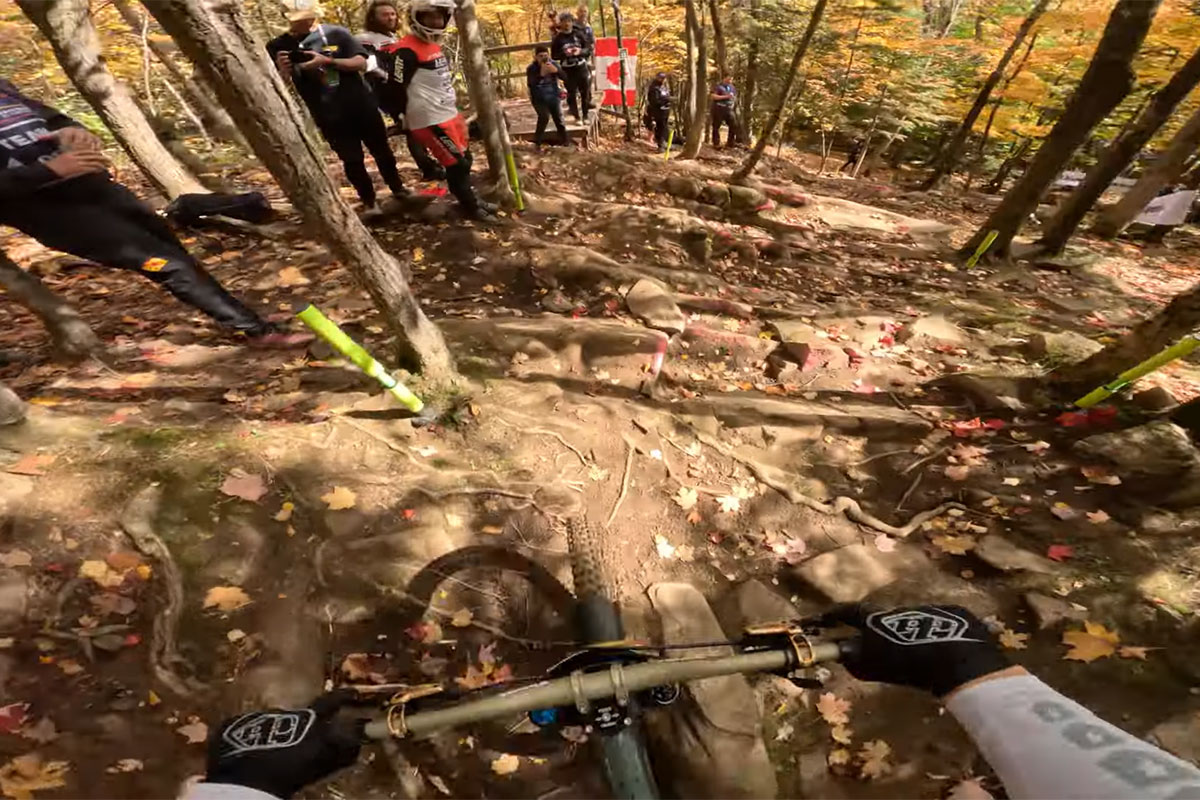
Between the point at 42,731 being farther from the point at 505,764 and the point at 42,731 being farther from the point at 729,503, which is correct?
the point at 729,503

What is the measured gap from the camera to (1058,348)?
571 centimetres

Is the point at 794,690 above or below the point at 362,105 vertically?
below

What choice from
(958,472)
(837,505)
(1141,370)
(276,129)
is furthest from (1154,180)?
(276,129)

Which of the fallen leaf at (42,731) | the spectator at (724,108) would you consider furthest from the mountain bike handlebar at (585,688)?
the spectator at (724,108)

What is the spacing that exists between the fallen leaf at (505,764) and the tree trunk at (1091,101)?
10246mm

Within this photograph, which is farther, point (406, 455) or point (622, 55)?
point (622, 55)

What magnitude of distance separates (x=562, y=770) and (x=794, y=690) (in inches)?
55.7

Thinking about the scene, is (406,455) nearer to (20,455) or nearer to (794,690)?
(20,455)

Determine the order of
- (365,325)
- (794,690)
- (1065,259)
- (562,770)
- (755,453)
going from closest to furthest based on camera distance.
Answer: (562,770), (794,690), (755,453), (365,325), (1065,259)

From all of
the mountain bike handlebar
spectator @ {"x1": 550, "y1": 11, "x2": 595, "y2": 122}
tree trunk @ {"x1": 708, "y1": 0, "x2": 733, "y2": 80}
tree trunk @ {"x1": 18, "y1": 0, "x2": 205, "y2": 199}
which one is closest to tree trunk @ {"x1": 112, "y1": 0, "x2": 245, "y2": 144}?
tree trunk @ {"x1": 18, "y1": 0, "x2": 205, "y2": 199}

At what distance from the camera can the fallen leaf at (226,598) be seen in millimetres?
2904

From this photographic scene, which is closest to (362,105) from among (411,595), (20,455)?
(20,455)

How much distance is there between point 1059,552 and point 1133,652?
74 cm

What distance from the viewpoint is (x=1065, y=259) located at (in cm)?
973
